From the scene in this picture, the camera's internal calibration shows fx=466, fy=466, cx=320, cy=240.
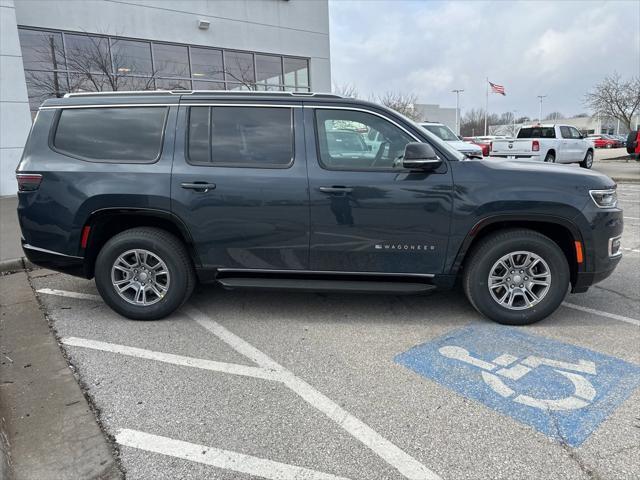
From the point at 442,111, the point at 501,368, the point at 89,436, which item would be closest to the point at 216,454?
the point at 89,436

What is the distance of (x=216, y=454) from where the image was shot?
8.10ft

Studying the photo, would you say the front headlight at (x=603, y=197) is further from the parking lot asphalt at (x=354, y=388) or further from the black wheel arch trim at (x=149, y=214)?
the black wheel arch trim at (x=149, y=214)

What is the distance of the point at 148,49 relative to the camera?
45.7ft

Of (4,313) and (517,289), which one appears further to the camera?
(4,313)

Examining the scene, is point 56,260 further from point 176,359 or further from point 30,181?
point 176,359

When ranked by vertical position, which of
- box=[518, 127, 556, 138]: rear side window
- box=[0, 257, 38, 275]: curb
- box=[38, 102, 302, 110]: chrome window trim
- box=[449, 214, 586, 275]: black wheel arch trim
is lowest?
box=[0, 257, 38, 275]: curb

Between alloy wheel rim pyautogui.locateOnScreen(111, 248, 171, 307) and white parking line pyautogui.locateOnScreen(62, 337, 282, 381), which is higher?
alloy wheel rim pyautogui.locateOnScreen(111, 248, 171, 307)

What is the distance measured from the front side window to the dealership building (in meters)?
10.6

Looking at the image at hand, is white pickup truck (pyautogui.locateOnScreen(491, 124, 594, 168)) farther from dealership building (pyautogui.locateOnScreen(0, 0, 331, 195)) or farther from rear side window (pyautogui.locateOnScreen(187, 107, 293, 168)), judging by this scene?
rear side window (pyautogui.locateOnScreen(187, 107, 293, 168))

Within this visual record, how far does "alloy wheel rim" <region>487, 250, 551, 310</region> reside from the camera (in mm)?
3961

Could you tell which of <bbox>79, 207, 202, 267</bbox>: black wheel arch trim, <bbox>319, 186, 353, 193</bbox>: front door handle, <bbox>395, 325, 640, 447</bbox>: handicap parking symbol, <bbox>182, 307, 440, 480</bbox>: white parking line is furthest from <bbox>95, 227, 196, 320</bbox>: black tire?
<bbox>395, 325, 640, 447</bbox>: handicap parking symbol

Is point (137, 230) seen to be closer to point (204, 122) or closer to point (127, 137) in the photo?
point (127, 137)

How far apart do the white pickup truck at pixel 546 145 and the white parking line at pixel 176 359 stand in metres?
15.3

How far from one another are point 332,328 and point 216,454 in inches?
70.9
